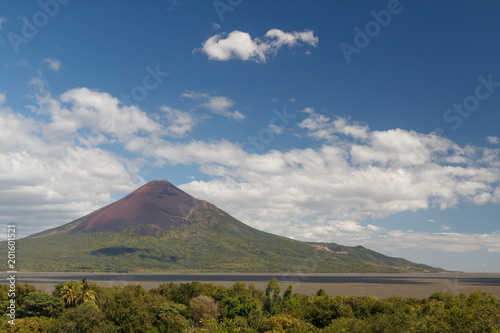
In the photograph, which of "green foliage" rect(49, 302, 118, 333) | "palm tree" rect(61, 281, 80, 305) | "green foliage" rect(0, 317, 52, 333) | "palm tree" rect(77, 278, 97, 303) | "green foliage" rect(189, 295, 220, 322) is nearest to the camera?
"green foliage" rect(0, 317, 52, 333)

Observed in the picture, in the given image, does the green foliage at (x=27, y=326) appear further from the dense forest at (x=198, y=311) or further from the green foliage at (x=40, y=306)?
the green foliage at (x=40, y=306)

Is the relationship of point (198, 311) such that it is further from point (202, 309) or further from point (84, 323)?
point (84, 323)

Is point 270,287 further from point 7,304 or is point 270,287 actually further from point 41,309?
point 7,304

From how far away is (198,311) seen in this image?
7112 centimetres

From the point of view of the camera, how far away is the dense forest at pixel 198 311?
171 feet

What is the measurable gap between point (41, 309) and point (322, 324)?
52268 millimetres

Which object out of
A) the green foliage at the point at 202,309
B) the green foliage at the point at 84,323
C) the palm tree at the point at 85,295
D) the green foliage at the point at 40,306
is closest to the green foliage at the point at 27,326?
the green foliage at the point at 84,323

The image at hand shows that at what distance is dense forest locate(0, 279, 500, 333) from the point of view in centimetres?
5225

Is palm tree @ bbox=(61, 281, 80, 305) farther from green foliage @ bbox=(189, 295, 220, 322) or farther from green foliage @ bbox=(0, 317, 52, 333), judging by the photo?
green foliage @ bbox=(189, 295, 220, 322)

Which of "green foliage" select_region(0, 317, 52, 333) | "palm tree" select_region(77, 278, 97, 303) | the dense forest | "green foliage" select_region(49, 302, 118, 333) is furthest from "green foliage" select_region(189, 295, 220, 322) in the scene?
"green foliage" select_region(0, 317, 52, 333)

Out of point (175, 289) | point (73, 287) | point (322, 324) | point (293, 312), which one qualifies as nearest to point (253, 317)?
point (293, 312)

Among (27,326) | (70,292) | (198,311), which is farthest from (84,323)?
(198,311)

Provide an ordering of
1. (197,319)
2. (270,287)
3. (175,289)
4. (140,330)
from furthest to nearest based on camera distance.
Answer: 1. (175,289)
2. (270,287)
3. (197,319)
4. (140,330)

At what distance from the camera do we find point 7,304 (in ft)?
234
